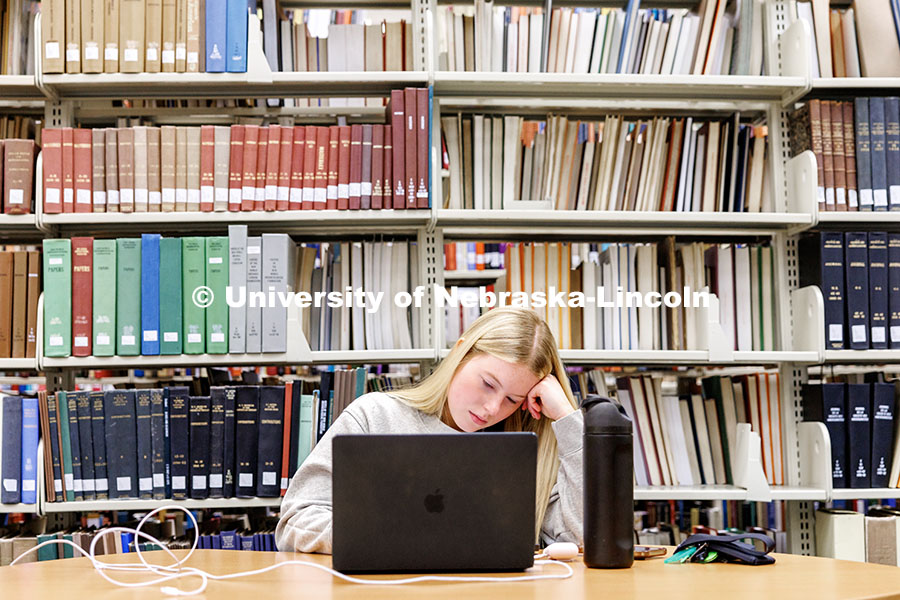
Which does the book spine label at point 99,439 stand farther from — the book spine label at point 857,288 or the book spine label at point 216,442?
the book spine label at point 857,288

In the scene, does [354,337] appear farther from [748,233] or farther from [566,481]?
[748,233]

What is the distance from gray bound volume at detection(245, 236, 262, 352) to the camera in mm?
2291

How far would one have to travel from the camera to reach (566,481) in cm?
159

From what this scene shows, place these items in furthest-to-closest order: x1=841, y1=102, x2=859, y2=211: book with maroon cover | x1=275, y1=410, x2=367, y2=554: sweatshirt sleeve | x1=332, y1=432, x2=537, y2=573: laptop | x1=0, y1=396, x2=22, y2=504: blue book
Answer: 1. x1=841, y1=102, x2=859, y2=211: book with maroon cover
2. x1=0, y1=396, x2=22, y2=504: blue book
3. x1=275, y1=410, x2=367, y2=554: sweatshirt sleeve
4. x1=332, y1=432, x2=537, y2=573: laptop

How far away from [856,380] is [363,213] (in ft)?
4.81

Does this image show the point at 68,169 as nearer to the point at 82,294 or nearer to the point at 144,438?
the point at 82,294

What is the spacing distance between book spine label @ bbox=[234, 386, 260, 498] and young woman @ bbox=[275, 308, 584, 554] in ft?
1.92

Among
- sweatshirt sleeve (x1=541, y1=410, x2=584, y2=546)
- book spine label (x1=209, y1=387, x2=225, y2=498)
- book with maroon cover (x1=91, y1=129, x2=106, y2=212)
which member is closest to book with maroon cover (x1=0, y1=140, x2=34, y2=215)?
book with maroon cover (x1=91, y1=129, x2=106, y2=212)

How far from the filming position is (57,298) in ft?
7.48

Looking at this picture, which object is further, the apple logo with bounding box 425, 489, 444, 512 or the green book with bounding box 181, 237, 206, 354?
the green book with bounding box 181, 237, 206, 354

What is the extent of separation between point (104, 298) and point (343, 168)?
0.71m

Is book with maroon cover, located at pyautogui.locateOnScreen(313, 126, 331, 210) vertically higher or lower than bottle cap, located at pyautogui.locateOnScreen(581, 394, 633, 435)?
higher

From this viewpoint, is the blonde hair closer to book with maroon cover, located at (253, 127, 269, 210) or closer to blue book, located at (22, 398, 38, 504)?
book with maroon cover, located at (253, 127, 269, 210)

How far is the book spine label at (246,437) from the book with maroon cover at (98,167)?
63 centimetres
